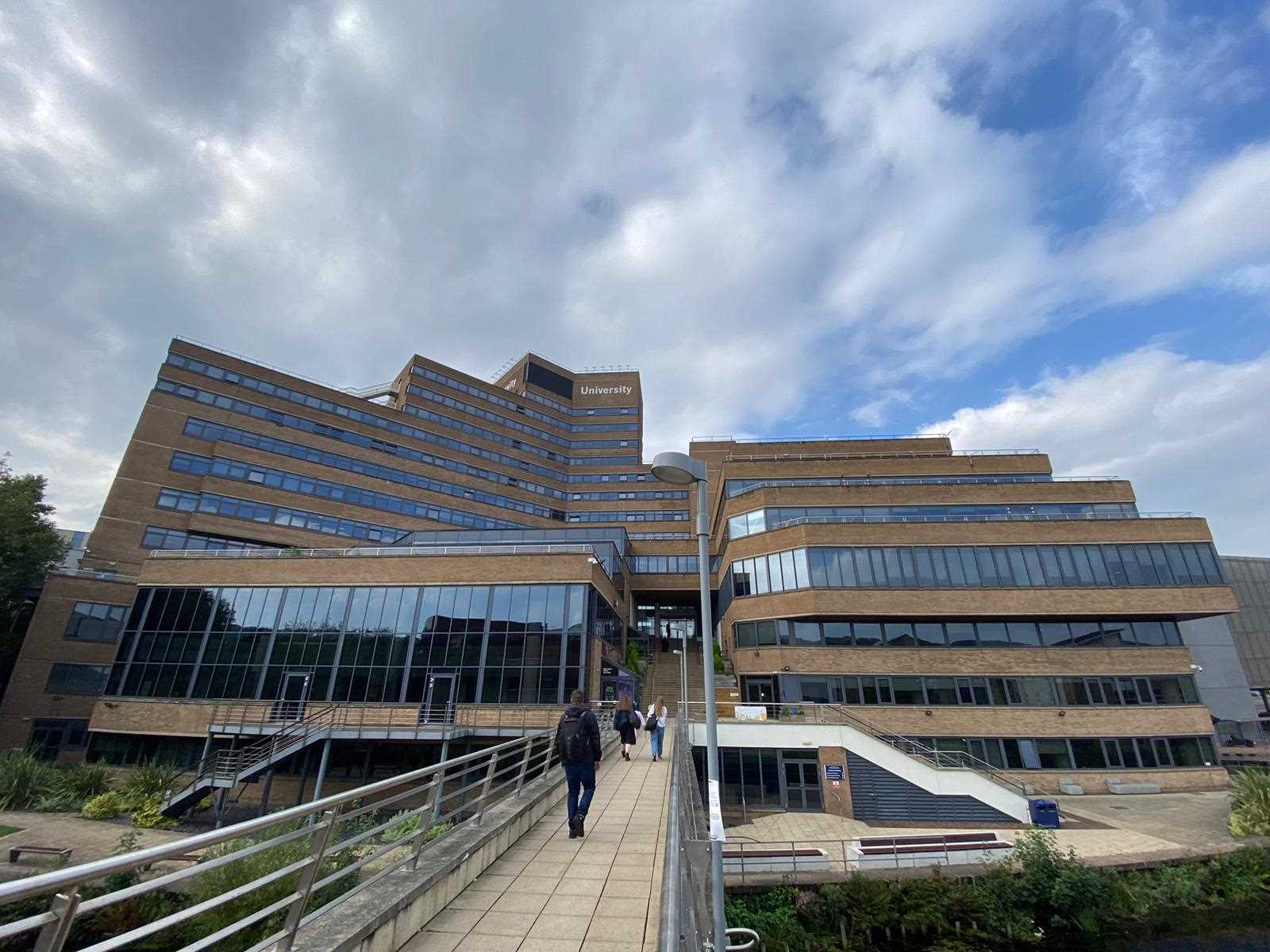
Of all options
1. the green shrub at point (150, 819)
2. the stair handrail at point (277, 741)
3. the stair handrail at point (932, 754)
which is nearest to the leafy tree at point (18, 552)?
the stair handrail at point (277, 741)

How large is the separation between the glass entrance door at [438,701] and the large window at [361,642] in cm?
18

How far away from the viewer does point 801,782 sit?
901 inches

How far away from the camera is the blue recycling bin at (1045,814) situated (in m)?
19.2

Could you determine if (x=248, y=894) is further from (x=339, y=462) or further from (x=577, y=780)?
(x=339, y=462)

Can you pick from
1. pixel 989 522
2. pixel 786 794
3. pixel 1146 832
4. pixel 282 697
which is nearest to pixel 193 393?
pixel 282 697

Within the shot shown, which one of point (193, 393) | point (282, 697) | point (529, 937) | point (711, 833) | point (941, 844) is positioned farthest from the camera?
point (193, 393)

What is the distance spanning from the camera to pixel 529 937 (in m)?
4.89

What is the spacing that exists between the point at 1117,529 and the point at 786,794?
20165mm

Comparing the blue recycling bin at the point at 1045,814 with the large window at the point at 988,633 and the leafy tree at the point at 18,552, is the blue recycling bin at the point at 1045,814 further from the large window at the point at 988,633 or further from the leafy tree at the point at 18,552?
the leafy tree at the point at 18,552

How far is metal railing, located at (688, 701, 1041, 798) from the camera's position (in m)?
22.0

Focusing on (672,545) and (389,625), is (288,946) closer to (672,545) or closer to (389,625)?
(389,625)

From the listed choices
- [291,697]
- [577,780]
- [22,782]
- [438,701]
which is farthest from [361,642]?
[577,780]

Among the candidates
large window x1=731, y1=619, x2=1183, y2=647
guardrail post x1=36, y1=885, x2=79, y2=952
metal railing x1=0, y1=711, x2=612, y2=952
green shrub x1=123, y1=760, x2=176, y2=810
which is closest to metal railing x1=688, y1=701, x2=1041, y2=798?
large window x1=731, y1=619, x2=1183, y2=647

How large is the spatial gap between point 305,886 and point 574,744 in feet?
13.2
